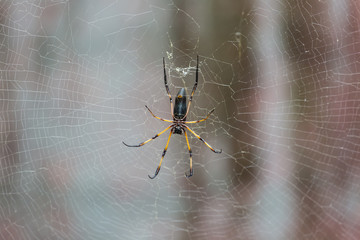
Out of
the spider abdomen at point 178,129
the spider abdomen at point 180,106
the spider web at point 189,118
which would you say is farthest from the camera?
the spider web at point 189,118

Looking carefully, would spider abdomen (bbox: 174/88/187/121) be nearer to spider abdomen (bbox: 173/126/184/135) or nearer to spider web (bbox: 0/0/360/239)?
spider abdomen (bbox: 173/126/184/135)

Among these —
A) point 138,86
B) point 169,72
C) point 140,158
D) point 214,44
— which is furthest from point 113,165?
point 214,44

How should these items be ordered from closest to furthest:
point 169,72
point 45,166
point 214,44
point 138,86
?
point 169,72
point 214,44
point 138,86
point 45,166

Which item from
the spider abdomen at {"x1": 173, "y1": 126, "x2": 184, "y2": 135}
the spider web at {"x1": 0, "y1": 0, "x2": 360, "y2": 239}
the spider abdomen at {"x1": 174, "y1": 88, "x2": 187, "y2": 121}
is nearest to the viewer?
the spider abdomen at {"x1": 174, "y1": 88, "x2": 187, "y2": 121}

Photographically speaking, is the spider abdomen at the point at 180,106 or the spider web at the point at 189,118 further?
the spider web at the point at 189,118

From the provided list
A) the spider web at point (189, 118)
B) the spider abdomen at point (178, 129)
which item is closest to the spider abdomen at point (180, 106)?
the spider abdomen at point (178, 129)

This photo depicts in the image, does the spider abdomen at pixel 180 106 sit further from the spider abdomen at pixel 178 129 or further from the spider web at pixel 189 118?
the spider web at pixel 189 118

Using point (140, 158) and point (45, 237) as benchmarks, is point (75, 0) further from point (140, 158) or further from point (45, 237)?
point (45, 237)

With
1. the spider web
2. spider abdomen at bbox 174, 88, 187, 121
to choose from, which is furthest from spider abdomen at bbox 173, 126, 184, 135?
the spider web
